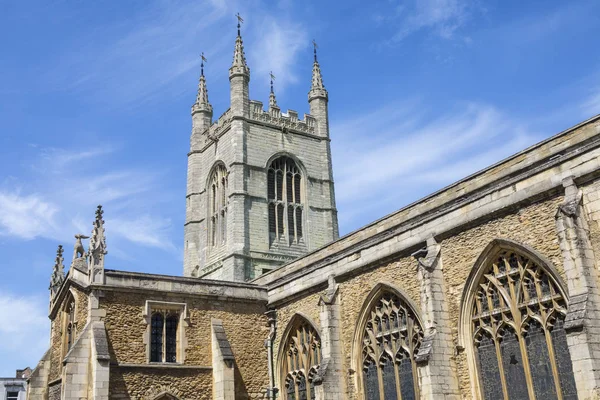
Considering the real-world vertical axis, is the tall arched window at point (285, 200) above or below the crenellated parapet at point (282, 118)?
below

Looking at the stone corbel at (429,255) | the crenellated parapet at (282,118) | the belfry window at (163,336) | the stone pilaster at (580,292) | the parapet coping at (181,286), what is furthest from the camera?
the crenellated parapet at (282,118)

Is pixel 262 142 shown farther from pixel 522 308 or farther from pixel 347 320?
pixel 522 308

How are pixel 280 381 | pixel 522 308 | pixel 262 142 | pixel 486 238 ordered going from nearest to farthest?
1. pixel 522 308
2. pixel 486 238
3. pixel 280 381
4. pixel 262 142

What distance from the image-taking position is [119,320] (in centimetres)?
2072

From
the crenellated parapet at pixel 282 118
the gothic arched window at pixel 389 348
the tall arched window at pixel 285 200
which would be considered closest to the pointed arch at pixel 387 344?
the gothic arched window at pixel 389 348

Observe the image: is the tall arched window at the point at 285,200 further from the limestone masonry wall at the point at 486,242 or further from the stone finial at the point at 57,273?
the limestone masonry wall at the point at 486,242

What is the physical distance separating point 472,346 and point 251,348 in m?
8.82

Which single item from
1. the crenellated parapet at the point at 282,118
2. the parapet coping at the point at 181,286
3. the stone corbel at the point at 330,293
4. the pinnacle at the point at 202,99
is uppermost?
the pinnacle at the point at 202,99

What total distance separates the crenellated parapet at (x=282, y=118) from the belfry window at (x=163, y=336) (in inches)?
873

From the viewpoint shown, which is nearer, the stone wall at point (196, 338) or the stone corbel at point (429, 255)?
the stone corbel at point (429, 255)

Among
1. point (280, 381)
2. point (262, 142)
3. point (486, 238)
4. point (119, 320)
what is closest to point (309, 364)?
point (280, 381)

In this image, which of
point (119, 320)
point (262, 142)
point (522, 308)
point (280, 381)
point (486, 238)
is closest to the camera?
point (522, 308)

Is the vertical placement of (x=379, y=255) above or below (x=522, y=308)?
above

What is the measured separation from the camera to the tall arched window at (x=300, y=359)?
21.4 m
